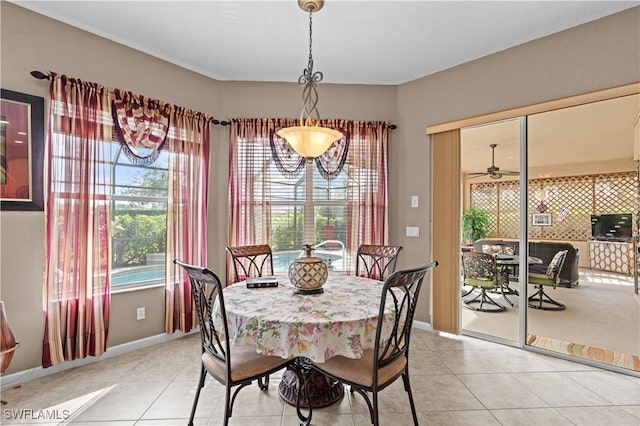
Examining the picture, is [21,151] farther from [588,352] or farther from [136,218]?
[588,352]

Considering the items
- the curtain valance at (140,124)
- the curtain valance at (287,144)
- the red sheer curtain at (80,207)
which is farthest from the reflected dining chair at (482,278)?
the red sheer curtain at (80,207)

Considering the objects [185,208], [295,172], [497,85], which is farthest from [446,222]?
[185,208]

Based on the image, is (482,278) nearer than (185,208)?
No

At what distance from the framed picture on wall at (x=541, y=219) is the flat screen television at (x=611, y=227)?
0.34 metres

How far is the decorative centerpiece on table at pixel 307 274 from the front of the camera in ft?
6.47

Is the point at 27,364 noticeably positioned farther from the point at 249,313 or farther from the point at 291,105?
the point at 291,105

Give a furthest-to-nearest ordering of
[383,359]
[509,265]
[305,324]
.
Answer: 1. [509,265]
2. [383,359]
3. [305,324]

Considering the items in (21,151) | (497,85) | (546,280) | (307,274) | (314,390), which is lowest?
(314,390)

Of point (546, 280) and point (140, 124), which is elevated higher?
point (140, 124)

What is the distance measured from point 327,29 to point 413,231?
7.56 ft

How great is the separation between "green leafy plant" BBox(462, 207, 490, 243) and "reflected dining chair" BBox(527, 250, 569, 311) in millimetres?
585

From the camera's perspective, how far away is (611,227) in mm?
2869

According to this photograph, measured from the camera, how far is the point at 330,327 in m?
1.54

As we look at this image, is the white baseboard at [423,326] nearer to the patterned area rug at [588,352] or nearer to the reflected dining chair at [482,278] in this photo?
the reflected dining chair at [482,278]
